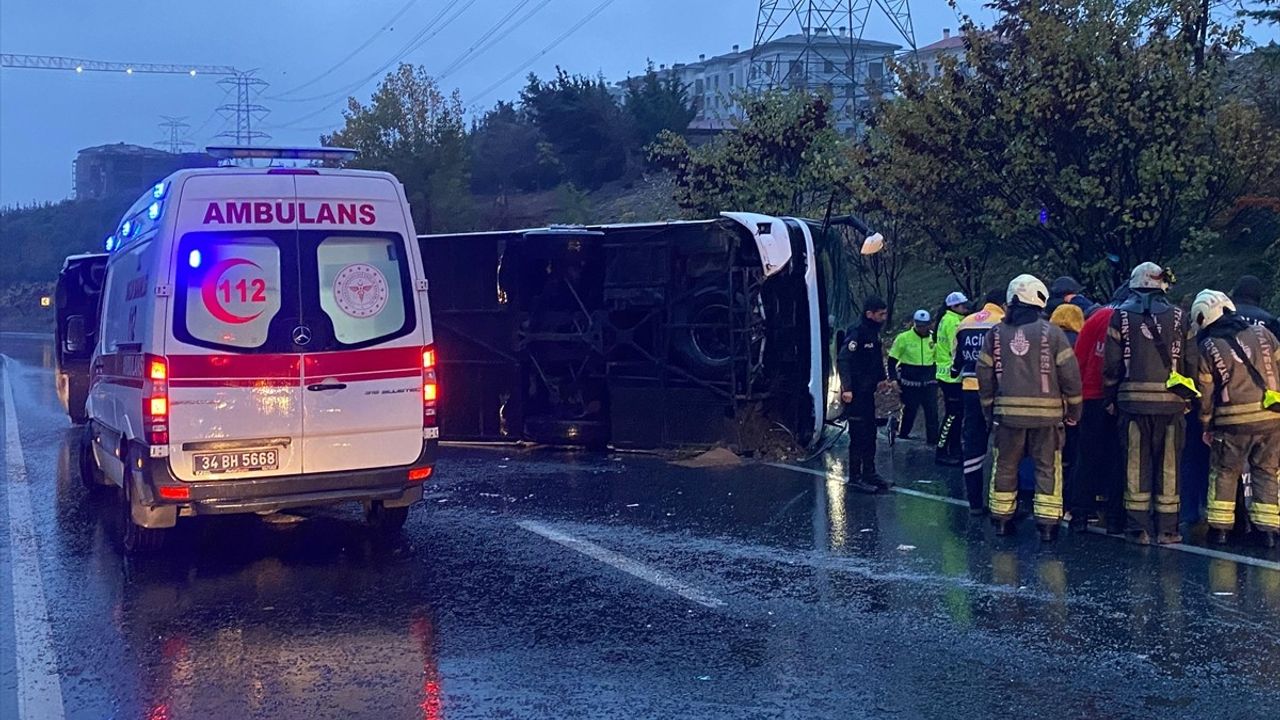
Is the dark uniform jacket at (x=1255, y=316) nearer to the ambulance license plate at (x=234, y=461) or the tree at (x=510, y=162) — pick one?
the ambulance license plate at (x=234, y=461)

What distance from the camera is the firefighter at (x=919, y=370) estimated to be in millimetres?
13023

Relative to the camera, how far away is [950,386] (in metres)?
12.0

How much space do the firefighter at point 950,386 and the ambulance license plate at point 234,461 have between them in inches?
257

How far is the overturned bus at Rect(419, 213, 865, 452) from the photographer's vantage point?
1194 centimetres

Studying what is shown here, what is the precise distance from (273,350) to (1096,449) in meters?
5.70

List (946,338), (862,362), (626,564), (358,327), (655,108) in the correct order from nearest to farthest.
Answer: (626,564) → (358,327) → (862,362) → (946,338) → (655,108)

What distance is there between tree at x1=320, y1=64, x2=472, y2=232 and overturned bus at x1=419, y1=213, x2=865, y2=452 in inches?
1164

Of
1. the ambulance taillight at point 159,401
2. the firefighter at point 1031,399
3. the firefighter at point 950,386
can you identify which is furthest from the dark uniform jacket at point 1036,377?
the ambulance taillight at point 159,401

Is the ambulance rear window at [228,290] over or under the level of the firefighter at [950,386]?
over

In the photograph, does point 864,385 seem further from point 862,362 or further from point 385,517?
point 385,517

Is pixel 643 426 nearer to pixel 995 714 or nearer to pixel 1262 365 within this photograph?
pixel 1262 365

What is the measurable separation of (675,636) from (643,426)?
21.5ft

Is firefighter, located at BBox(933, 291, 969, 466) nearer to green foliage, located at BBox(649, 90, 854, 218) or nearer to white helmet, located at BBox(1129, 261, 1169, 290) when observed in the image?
white helmet, located at BBox(1129, 261, 1169, 290)

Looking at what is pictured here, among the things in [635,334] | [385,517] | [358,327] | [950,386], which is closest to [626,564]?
[385,517]
